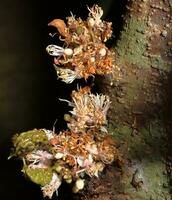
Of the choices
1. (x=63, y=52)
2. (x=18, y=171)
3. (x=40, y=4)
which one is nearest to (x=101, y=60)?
(x=63, y=52)

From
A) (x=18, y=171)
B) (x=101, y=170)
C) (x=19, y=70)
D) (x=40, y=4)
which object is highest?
(x=40, y=4)

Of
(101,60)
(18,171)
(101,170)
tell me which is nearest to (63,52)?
(101,60)

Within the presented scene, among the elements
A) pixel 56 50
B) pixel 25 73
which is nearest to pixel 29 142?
pixel 56 50

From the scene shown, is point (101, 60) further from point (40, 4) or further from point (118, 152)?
point (40, 4)

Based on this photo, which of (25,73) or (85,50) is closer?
(85,50)

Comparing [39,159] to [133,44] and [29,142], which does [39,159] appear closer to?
[29,142]

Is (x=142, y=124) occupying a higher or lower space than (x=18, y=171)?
higher

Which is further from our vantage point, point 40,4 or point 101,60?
point 40,4
